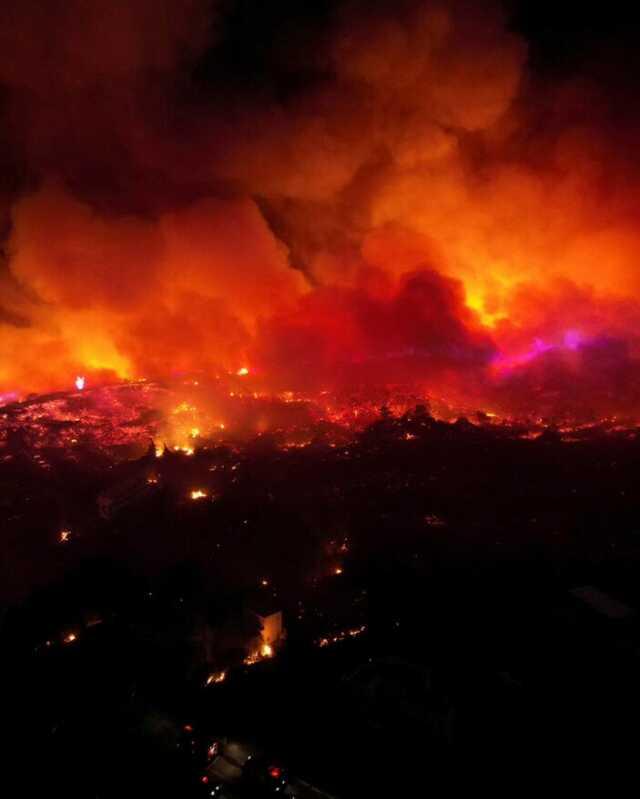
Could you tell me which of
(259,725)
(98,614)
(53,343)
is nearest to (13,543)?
(98,614)

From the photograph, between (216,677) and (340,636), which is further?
(340,636)

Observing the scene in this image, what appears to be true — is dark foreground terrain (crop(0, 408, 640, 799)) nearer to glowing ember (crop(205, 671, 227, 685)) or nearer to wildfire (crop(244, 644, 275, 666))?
glowing ember (crop(205, 671, 227, 685))

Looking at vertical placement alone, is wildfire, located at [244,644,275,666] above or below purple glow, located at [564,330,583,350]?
below

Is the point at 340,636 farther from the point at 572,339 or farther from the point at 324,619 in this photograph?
the point at 572,339

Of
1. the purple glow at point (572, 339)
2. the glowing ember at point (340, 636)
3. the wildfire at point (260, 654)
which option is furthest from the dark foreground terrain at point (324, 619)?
the purple glow at point (572, 339)

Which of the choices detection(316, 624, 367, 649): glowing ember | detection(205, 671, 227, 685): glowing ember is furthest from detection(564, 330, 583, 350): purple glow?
detection(205, 671, 227, 685): glowing ember

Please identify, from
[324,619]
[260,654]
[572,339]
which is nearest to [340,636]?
[324,619]

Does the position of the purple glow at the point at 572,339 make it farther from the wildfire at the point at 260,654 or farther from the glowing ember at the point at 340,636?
the wildfire at the point at 260,654

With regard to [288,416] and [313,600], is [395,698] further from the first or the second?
[288,416]

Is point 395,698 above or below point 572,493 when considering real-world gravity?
below

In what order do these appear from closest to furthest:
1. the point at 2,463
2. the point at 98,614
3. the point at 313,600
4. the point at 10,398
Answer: the point at 98,614 < the point at 313,600 < the point at 2,463 < the point at 10,398

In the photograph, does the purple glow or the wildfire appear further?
the purple glow
